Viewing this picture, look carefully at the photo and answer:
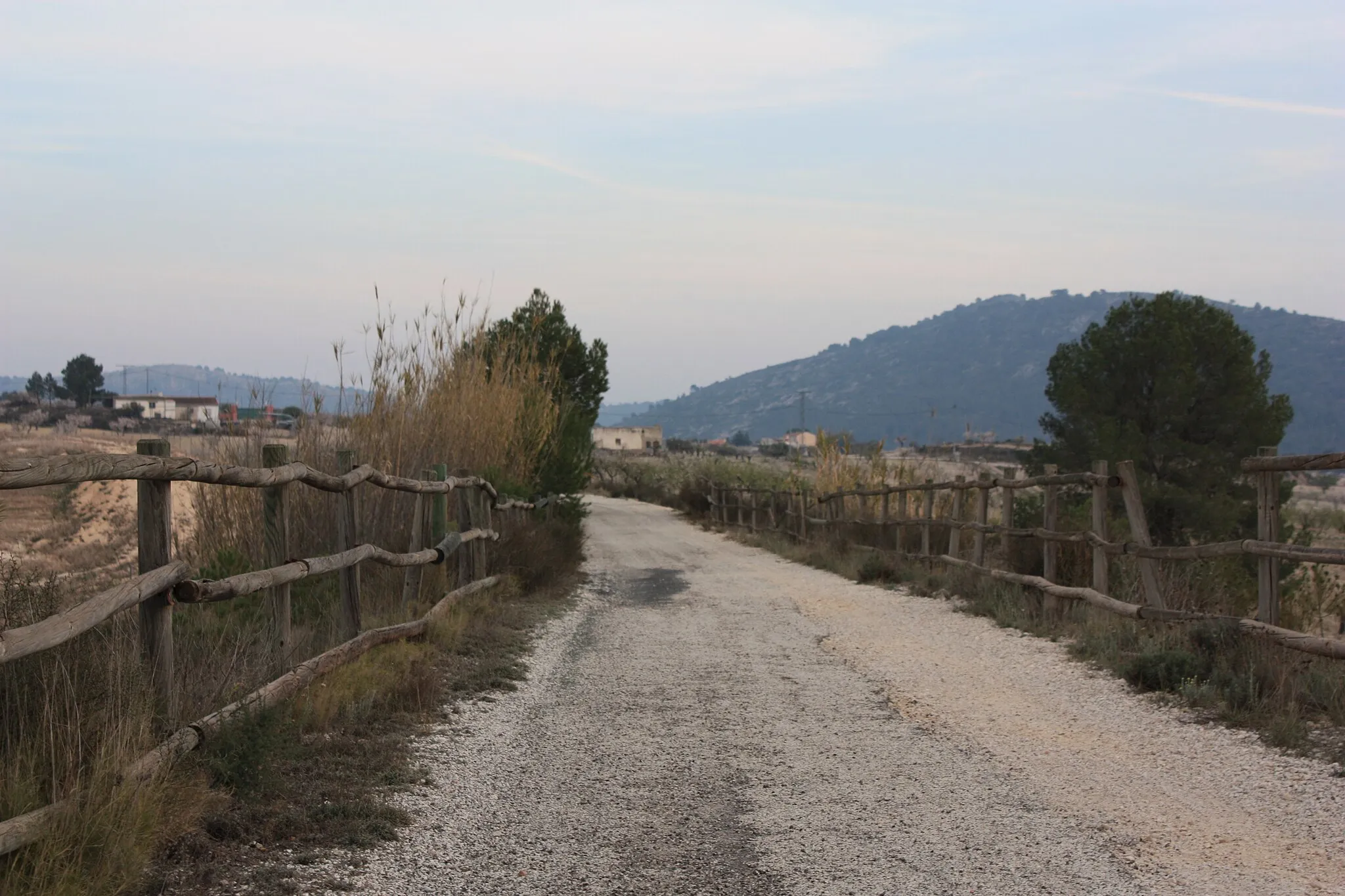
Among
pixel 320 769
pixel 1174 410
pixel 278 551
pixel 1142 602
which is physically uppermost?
pixel 1174 410

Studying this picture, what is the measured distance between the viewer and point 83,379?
6334cm

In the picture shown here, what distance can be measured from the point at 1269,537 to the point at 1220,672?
3.05 feet

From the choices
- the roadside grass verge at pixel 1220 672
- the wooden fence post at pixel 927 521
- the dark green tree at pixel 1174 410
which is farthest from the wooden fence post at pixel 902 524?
the roadside grass verge at pixel 1220 672

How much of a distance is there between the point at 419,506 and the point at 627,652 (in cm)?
213

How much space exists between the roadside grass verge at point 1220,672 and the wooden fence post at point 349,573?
5.10 metres

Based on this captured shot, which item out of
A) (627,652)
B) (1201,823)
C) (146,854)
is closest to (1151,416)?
(627,652)

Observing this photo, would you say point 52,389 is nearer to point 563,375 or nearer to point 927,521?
point 563,375

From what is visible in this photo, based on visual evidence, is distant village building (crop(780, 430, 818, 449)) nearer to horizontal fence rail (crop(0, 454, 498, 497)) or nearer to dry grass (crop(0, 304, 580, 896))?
dry grass (crop(0, 304, 580, 896))

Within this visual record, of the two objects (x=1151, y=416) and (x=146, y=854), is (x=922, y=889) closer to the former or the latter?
(x=146, y=854)

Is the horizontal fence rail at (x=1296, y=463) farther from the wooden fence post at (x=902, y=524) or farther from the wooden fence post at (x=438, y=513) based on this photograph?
the wooden fence post at (x=902, y=524)

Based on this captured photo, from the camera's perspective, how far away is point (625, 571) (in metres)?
17.3

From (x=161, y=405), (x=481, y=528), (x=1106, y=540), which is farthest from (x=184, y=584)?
(x=161, y=405)

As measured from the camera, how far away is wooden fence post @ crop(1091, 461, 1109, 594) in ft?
31.0

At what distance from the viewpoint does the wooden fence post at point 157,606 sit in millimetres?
4363
